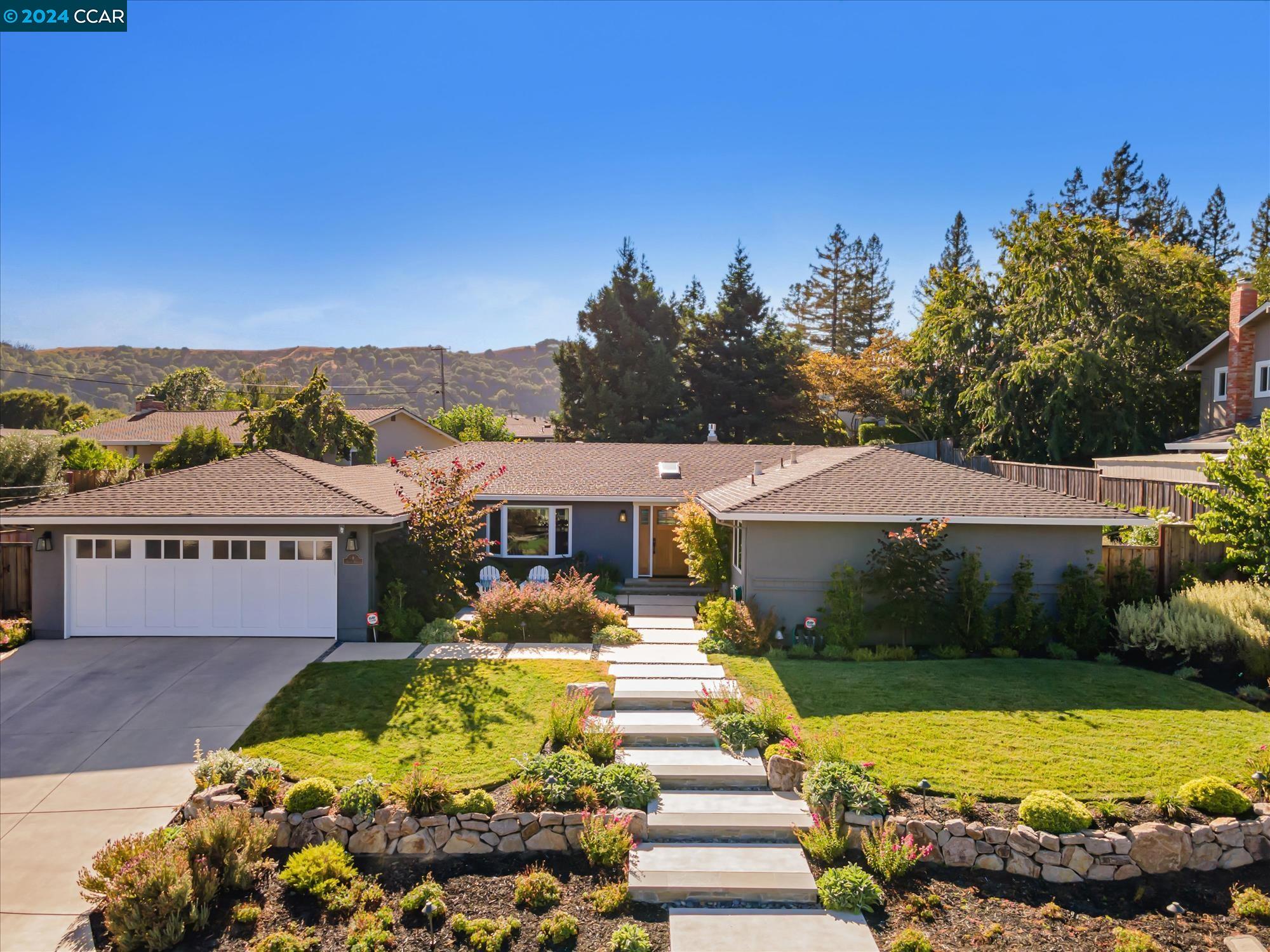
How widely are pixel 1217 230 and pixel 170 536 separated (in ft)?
→ 182

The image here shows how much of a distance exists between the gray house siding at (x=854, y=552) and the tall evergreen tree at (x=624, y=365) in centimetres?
2674

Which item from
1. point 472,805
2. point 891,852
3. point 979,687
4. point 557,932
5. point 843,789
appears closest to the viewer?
point 557,932

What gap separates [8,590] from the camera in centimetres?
1471

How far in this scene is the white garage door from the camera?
45.4ft

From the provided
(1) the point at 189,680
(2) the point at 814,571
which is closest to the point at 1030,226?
(2) the point at 814,571

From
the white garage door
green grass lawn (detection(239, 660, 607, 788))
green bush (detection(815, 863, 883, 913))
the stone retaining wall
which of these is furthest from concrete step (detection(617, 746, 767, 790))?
the white garage door

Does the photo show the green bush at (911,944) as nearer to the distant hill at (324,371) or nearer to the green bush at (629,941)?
the green bush at (629,941)

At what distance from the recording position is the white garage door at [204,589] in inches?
545

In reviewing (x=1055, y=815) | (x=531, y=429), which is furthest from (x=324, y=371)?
(x=1055, y=815)

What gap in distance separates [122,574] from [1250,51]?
23614 mm

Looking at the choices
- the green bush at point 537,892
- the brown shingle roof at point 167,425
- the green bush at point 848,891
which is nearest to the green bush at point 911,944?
the green bush at point 848,891

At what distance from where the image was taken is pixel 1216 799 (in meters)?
7.61

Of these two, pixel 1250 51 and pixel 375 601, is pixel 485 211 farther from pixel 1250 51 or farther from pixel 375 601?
pixel 1250 51

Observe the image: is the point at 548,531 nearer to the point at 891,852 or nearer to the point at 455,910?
the point at 455,910
